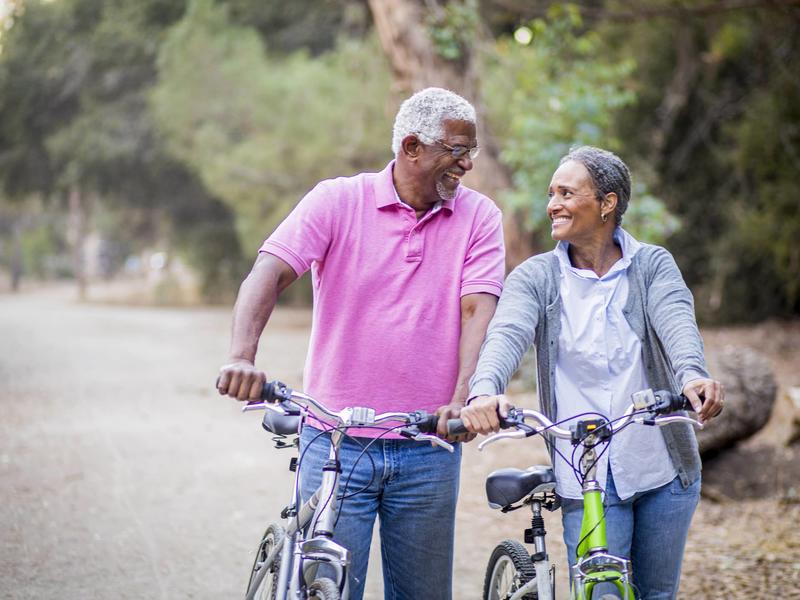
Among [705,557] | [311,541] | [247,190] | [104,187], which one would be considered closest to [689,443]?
[311,541]

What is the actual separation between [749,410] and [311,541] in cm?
631

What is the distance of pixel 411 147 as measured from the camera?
3195mm

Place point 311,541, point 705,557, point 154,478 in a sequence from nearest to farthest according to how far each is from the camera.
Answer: point 311,541
point 705,557
point 154,478

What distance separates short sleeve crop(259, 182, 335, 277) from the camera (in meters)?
3.11

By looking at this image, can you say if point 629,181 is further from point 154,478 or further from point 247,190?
point 247,190

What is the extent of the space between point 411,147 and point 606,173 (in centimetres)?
64

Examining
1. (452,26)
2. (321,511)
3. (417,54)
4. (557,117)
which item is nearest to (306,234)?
(321,511)

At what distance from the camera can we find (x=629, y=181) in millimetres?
3203

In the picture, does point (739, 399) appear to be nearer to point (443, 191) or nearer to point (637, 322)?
point (637, 322)

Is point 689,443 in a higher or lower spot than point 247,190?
lower

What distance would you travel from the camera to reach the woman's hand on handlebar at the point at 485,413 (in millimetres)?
2666

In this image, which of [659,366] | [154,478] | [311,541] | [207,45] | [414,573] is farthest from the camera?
[207,45]

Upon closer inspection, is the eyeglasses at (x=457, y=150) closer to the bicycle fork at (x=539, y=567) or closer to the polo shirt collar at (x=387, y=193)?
the polo shirt collar at (x=387, y=193)

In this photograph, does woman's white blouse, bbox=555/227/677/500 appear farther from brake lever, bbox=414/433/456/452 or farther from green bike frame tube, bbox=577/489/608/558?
brake lever, bbox=414/433/456/452
